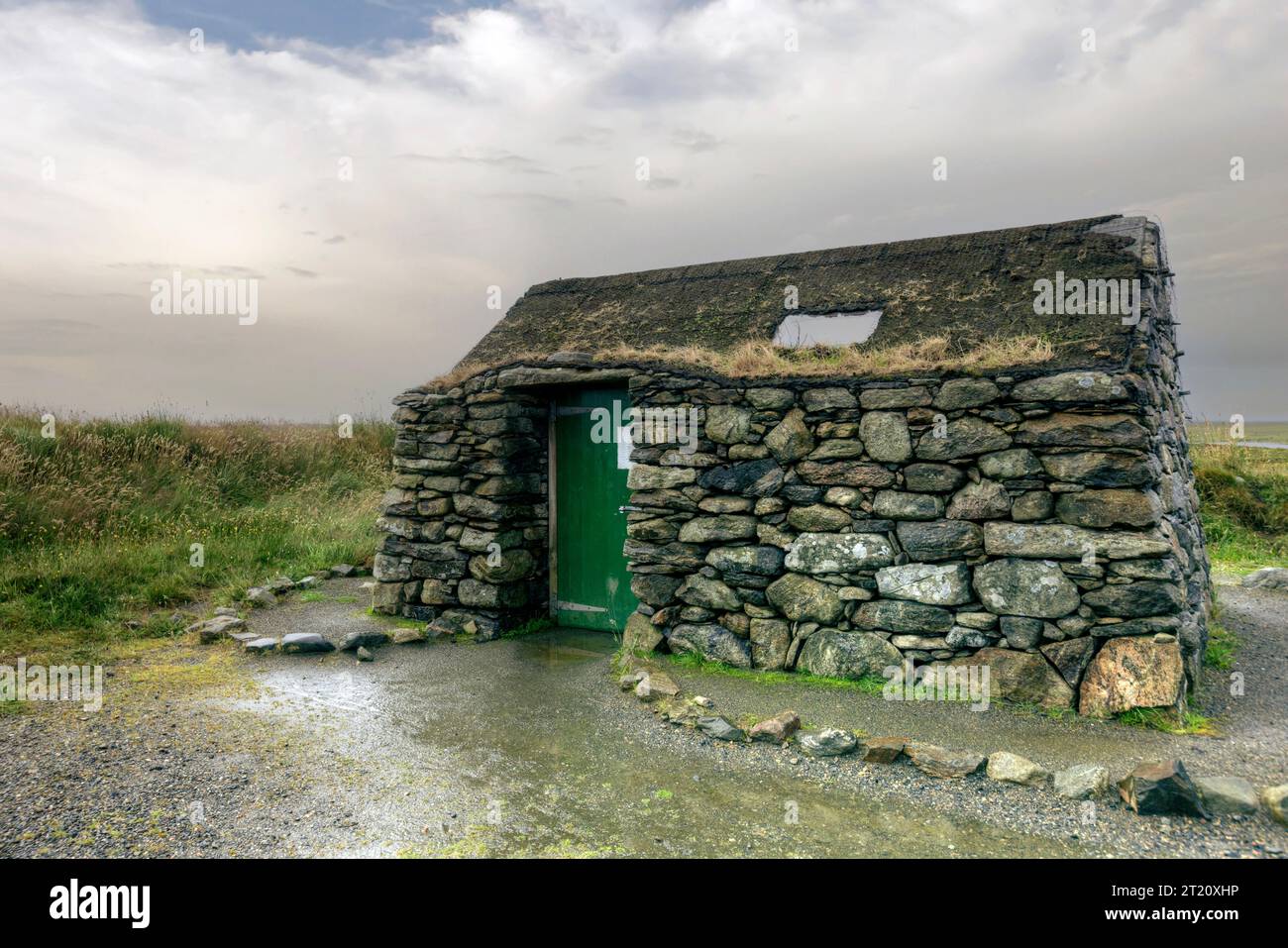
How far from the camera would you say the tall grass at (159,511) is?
8.80 meters

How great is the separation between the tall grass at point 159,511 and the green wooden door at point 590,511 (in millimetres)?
4360

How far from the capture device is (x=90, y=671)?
22.1ft

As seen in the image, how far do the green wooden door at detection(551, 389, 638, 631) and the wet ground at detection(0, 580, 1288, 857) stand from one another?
1.56 metres

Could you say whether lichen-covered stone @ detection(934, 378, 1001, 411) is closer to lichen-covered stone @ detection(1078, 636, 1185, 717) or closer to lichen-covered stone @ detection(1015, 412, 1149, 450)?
lichen-covered stone @ detection(1015, 412, 1149, 450)

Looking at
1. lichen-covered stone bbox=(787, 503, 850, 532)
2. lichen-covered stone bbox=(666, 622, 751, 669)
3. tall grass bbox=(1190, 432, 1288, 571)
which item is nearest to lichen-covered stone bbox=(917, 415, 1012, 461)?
lichen-covered stone bbox=(787, 503, 850, 532)

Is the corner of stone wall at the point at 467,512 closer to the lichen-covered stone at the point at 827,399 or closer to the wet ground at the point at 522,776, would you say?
the wet ground at the point at 522,776

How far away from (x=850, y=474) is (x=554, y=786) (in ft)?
11.4

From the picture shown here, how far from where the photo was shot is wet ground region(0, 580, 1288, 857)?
3.92m

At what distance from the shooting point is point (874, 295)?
802 cm

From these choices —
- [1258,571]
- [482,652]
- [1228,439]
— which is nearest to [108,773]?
[482,652]

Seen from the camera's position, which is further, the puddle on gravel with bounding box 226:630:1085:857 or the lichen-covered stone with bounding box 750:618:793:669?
the lichen-covered stone with bounding box 750:618:793:669
